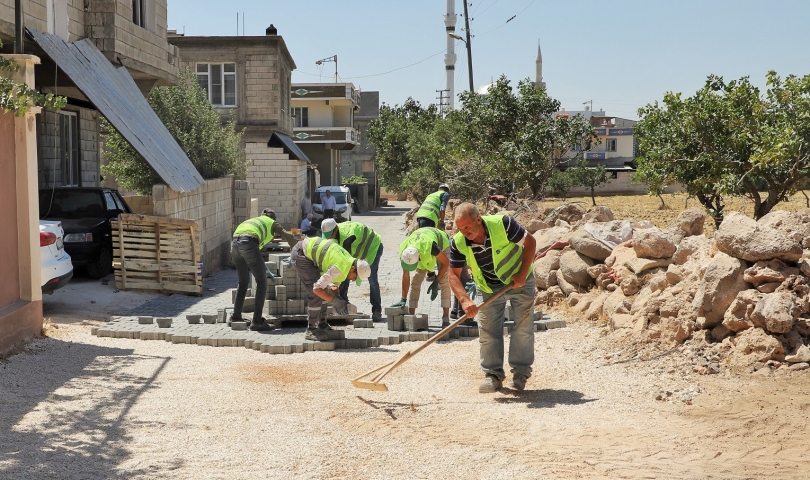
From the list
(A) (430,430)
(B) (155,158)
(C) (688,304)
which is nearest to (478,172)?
(B) (155,158)

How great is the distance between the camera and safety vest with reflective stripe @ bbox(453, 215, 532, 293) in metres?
7.21

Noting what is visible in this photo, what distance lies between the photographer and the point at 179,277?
14258 mm

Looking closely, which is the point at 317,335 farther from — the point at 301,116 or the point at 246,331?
the point at 301,116

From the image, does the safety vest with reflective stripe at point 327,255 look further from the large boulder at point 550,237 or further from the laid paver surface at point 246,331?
the large boulder at point 550,237

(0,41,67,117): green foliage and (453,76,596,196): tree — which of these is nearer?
(0,41,67,117): green foliage

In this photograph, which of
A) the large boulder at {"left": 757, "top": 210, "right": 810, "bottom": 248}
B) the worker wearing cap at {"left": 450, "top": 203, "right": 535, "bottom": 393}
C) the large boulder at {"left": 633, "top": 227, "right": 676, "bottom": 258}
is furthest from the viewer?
the large boulder at {"left": 633, "top": 227, "right": 676, "bottom": 258}

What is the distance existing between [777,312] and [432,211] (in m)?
5.96

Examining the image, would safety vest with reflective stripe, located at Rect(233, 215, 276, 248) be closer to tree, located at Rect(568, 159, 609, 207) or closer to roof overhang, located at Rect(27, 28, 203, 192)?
roof overhang, located at Rect(27, 28, 203, 192)

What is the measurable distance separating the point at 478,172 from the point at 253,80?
9557 mm

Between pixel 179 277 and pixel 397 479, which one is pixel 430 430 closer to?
pixel 397 479

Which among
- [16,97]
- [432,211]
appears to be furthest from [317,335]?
[16,97]

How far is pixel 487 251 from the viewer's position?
7.31m

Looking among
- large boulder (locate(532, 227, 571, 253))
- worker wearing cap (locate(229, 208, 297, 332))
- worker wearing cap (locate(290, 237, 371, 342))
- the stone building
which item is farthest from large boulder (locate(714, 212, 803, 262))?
the stone building

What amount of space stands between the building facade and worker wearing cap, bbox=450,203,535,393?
40.8 meters
